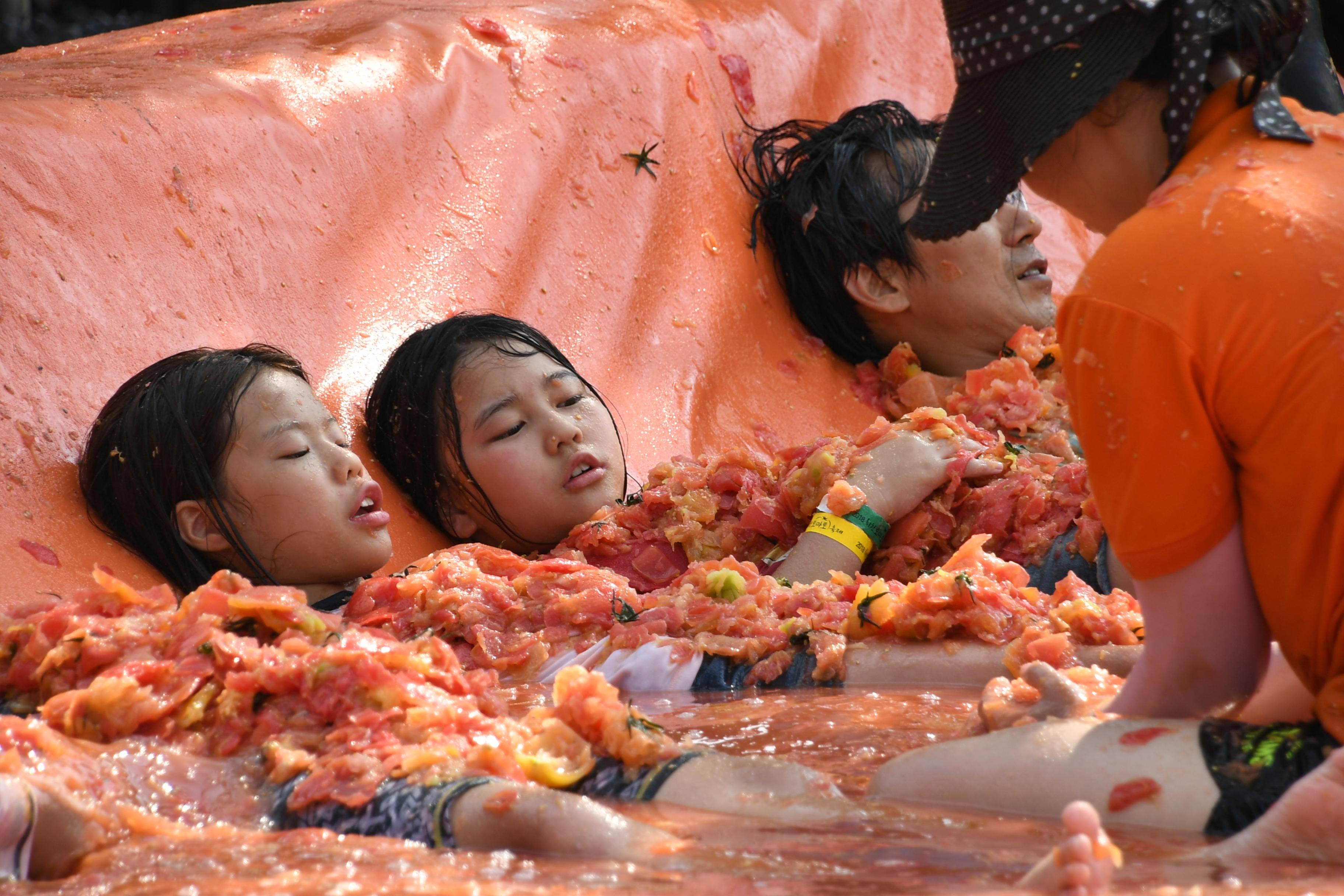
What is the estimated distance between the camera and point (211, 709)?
189 cm

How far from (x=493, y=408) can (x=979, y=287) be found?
63.3 inches

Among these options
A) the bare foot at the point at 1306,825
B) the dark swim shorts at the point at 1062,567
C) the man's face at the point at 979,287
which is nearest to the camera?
the bare foot at the point at 1306,825

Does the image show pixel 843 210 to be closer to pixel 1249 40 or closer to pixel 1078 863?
pixel 1249 40

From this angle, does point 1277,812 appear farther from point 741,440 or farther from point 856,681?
point 741,440

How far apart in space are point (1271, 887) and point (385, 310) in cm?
288

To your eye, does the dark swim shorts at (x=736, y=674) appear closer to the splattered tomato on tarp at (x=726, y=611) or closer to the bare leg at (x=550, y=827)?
the splattered tomato on tarp at (x=726, y=611)

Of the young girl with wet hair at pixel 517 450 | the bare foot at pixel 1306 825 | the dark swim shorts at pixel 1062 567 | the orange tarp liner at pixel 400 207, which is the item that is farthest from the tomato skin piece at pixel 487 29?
the bare foot at pixel 1306 825

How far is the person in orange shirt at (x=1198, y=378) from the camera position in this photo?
4.57 ft

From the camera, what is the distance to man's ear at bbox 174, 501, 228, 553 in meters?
2.90

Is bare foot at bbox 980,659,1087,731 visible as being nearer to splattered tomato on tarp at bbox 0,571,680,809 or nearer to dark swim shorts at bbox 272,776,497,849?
splattered tomato on tarp at bbox 0,571,680,809

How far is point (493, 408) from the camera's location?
322cm

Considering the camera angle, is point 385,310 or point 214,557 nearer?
point 214,557

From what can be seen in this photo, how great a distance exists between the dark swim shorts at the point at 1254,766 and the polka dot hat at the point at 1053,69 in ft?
2.12

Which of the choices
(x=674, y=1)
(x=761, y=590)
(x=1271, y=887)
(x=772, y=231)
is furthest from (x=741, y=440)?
(x=1271, y=887)
